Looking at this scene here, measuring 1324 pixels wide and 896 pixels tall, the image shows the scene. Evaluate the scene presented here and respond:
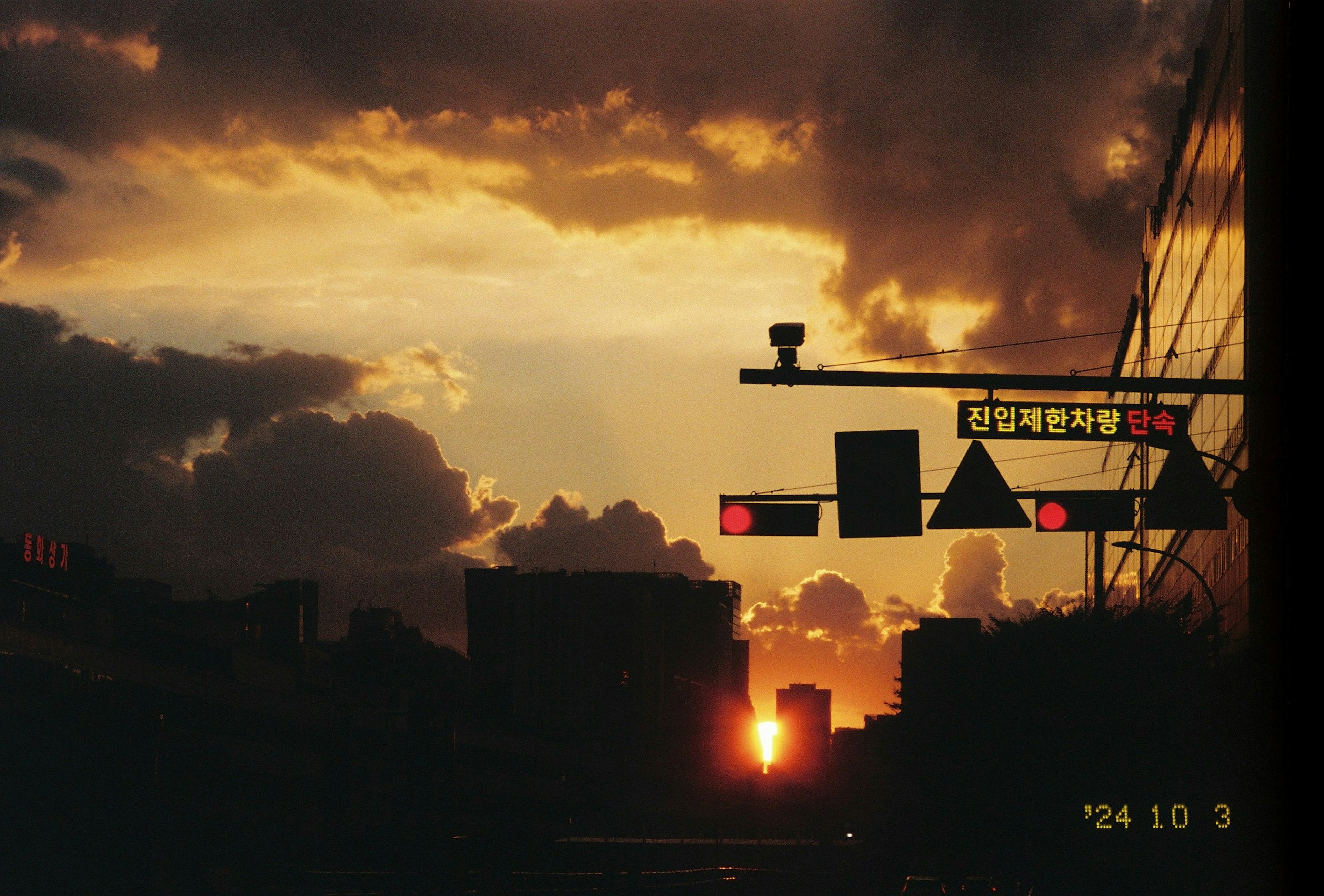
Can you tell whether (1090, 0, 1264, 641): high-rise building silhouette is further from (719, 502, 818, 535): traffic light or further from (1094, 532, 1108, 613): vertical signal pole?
(719, 502, 818, 535): traffic light

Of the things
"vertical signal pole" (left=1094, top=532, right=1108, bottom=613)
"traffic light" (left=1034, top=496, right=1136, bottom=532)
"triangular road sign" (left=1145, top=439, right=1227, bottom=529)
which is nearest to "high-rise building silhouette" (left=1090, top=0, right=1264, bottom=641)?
"vertical signal pole" (left=1094, top=532, right=1108, bottom=613)

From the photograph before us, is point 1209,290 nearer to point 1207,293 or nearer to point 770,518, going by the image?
point 1207,293

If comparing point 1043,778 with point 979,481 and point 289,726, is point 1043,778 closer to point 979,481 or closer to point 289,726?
point 979,481

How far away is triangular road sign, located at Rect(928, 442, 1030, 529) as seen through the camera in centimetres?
1698

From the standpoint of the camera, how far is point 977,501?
17.1 m

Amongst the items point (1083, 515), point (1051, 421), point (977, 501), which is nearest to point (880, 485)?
point (977, 501)

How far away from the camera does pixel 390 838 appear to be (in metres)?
105

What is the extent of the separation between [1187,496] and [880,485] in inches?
146

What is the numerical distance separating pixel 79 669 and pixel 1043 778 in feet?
270

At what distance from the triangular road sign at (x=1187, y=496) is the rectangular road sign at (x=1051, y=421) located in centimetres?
110

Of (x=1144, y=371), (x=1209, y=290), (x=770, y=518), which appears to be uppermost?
(x=1144, y=371)

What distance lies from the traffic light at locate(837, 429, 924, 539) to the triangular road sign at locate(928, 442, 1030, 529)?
1.42 ft

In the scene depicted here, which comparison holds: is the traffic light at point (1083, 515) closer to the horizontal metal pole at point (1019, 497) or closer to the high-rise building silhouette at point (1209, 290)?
the horizontal metal pole at point (1019, 497)

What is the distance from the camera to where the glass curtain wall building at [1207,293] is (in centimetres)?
4888
